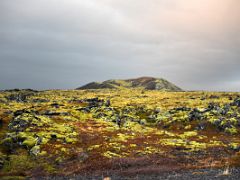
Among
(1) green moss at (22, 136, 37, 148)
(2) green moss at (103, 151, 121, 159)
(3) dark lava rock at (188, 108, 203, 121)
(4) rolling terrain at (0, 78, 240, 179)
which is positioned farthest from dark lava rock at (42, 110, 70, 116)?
(2) green moss at (103, 151, 121, 159)

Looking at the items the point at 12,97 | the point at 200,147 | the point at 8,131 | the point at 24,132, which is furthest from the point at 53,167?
the point at 12,97

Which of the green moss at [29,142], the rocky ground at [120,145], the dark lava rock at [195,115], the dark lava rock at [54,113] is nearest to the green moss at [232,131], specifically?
the rocky ground at [120,145]

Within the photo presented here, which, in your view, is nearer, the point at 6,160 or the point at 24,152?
the point at 6,160

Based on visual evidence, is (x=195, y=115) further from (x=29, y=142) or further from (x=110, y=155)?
(x=29, y=142)

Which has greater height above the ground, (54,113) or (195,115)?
(54,113)

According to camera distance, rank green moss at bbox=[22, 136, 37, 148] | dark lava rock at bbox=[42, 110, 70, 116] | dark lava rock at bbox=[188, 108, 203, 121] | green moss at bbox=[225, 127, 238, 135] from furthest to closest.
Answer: dark lava rock at bbox=[42, 110, 70, 116] < dark lava rock at bbox=[188, 108, 203, 121] < green moss at bbox=[225, 127, 238, 135] < green moss at bbox=[22, 136, 37, 148]

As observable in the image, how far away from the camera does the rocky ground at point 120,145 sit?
55188 millimetres

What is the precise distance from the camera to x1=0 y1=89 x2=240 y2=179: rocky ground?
181 feet

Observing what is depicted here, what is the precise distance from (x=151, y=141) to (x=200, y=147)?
12219 mm

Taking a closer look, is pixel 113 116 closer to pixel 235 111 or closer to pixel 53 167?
pixel 235 111

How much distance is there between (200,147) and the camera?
70875 millimetres

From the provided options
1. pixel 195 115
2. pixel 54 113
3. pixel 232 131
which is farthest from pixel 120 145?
pixel 195 115

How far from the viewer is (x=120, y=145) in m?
72.0

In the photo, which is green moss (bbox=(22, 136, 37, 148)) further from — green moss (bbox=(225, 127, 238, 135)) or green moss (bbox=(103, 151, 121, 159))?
green moss (bbox=(225, 127, 238, 135))
